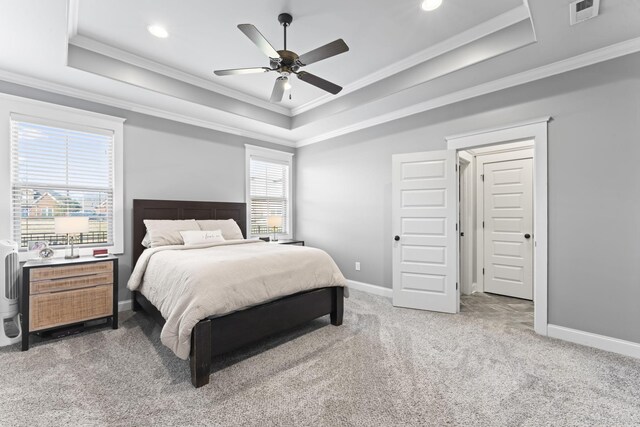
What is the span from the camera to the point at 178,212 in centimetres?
414

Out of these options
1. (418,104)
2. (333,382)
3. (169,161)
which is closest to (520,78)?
(418,104)

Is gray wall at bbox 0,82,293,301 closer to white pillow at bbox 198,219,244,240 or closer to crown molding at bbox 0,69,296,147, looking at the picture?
crown molding at bbox 0,69,296,147

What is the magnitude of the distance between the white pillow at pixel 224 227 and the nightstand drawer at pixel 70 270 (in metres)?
1.26

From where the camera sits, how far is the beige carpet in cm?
178

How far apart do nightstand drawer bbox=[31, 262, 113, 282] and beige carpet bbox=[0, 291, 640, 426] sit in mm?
617

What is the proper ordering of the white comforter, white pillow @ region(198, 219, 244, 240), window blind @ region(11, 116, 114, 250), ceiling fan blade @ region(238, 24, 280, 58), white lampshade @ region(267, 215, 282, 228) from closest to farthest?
ceiling fan blade @ region(238, 24, 280, 58)
the white comforter
window blind @ region(11, 116, 114, 250)
white pillow @ region(198, 219, 244, 240)
white lampshade @ region(267, 215, 282, 228)

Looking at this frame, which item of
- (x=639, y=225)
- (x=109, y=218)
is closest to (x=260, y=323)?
(x=109, y=218)

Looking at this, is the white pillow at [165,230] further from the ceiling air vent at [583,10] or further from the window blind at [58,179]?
the ceiling air vent at [583,10]

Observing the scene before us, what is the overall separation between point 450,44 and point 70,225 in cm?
424

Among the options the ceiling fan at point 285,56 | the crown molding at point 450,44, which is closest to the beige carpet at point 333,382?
the ceiling fan at point 285,56

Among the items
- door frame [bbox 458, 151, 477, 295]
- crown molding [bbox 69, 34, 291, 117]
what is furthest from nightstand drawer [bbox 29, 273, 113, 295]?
door frame [bbox 458, 151, 477, 295]

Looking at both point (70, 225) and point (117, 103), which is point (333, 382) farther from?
point (117, 103)

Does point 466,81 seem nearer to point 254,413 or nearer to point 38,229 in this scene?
point 254,413

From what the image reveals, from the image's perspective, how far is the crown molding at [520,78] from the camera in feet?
8.34
